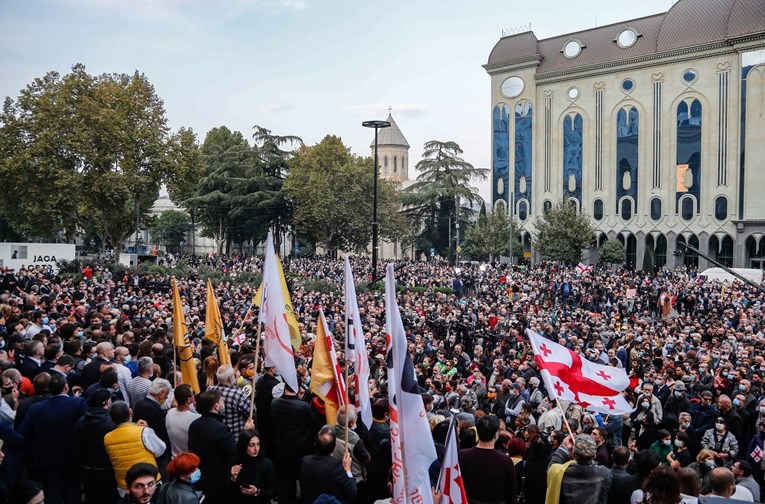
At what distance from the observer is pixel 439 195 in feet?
217

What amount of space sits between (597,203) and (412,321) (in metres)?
39.4

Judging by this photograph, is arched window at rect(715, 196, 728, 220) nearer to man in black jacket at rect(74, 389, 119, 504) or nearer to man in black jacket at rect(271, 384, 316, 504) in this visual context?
man in black jacket at rect(271, 384, 316, 504)

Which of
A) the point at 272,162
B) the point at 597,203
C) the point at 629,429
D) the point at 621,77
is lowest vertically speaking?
the point at 629,429

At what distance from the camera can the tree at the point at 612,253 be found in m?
51.0

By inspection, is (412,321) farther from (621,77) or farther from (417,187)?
(417,187)

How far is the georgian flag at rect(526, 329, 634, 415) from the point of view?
7070 millimetres

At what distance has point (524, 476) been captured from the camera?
5.98 meters

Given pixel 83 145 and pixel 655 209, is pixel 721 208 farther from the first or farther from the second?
pixel 83 145

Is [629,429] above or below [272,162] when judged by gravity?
below

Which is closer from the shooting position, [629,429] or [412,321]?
[629,429]

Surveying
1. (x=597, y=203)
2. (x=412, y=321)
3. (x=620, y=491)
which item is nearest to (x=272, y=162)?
(x=597, y=203)

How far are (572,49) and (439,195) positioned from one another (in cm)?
1827

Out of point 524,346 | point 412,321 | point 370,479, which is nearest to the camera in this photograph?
point 370,479

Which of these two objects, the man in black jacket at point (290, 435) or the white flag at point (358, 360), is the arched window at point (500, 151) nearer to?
the white flag at point (358, 360)
